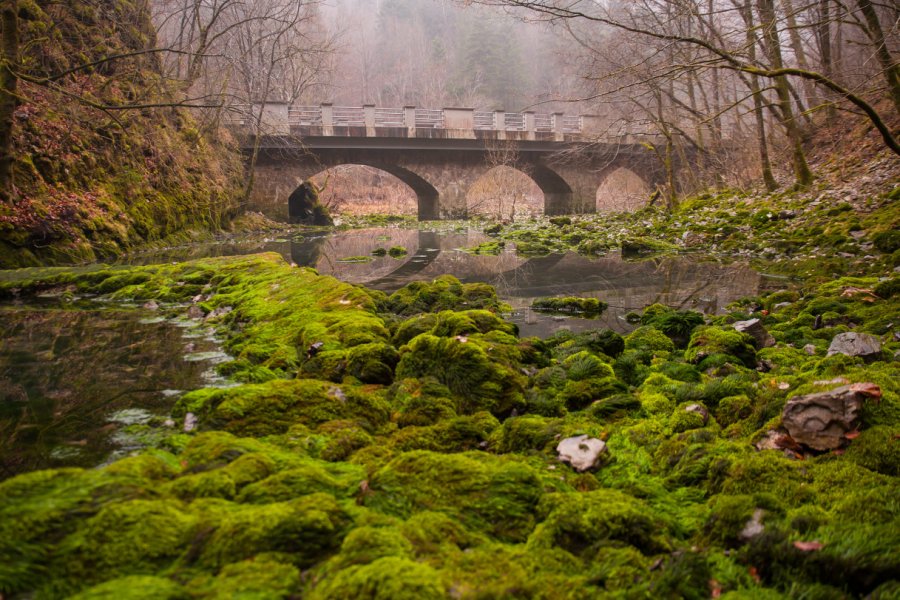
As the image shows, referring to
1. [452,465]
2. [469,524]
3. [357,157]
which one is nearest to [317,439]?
[452,465]

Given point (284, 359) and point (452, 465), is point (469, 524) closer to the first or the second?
point (452, 465)

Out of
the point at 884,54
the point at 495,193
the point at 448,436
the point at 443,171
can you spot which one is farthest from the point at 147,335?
the point at 495,193

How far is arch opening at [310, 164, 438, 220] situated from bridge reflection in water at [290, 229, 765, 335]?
1628cm

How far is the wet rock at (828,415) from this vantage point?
2412 millimetres

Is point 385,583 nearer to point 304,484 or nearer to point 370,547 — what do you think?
point 370,547

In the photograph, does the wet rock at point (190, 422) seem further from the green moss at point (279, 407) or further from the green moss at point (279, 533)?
the green moss at point (279, 533)

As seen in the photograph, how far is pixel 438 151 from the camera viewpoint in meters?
28.5

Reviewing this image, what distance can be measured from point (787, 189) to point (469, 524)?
561 inches

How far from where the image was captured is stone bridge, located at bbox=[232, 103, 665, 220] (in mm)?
25203

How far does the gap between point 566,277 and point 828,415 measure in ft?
24.9

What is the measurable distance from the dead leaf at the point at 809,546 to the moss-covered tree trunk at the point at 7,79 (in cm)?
993

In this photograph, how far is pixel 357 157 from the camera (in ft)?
88.4

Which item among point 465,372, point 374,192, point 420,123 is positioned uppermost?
point 420,123

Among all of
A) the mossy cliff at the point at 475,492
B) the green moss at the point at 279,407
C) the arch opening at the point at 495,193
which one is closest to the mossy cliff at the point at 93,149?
the green moss at the point at 279,407
